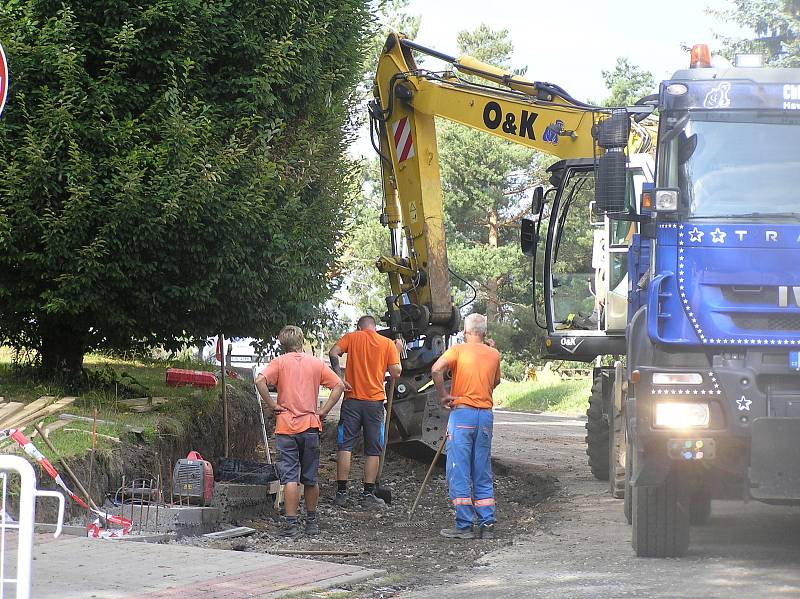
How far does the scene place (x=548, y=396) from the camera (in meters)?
36.1

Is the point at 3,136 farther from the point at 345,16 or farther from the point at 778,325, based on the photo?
the point at 778,325

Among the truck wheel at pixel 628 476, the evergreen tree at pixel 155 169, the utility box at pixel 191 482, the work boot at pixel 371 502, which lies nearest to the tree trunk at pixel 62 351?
the evergreen tree at pixel 155 169

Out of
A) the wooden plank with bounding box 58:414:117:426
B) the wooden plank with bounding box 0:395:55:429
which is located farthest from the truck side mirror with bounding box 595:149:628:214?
the wooden plank with bounding box 0:395:55:429

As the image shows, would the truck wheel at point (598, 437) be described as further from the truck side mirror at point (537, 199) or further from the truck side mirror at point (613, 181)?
the truck side mirror at point (613, 181)

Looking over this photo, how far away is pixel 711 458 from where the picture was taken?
26.6 feet

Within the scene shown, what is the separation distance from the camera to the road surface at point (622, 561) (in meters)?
7.78

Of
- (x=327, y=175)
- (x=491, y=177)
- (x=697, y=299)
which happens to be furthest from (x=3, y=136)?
(x=491, y=177)

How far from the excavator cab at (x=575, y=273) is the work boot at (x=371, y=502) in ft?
9.79

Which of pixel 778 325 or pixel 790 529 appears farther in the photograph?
pixel 790 529

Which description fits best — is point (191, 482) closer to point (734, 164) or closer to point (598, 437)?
point (734, 164)

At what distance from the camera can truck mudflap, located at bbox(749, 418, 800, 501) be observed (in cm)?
788

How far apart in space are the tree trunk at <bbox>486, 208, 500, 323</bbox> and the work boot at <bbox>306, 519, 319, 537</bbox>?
1529 inches

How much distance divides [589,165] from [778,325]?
5794 millimetres

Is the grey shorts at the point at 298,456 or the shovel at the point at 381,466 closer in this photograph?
the grey shorts at the point at 298,456
